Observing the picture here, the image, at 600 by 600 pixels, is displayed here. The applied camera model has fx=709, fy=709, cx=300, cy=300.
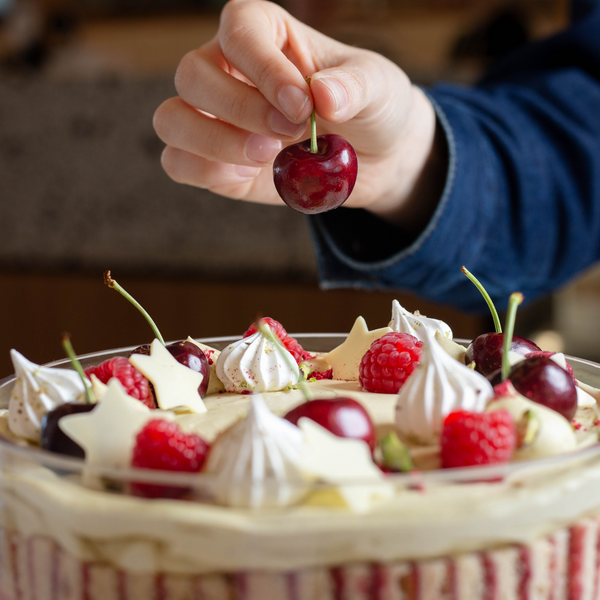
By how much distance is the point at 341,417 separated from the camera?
0.54 metres

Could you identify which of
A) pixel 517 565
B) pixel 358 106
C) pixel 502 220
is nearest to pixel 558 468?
pixel 517 565

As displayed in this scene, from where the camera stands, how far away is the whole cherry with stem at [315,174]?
2.29ft

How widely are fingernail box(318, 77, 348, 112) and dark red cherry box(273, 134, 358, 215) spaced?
0.04m

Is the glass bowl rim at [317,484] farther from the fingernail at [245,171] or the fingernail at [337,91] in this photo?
the fingernail at [245,171]

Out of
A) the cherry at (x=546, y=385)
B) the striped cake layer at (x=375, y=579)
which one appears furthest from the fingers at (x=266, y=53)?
the striped cake layer at (x=375, y=579)

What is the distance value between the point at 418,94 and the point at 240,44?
55 cm

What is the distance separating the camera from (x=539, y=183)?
1.55 meters

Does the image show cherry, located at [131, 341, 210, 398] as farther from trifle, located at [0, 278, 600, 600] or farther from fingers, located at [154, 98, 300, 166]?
fingers, located at [154, 98, 300, 166]

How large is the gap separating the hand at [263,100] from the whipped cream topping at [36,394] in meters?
0.34

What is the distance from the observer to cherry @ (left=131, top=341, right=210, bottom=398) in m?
0.75

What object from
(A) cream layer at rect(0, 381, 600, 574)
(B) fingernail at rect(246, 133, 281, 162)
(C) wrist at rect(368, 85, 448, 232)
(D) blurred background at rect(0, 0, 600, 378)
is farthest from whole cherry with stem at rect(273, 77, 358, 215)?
(D) blurred background at rect(0, 0, 600, 378)

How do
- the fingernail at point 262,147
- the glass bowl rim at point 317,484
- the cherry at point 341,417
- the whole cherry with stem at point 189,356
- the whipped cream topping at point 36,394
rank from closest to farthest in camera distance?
the glass bowl rim at point 317,484, the cherry at point 341,417, the whipped cream topping at point 36,394, the whole cherry with stem at point 189,356, the fingernail at point 262,147

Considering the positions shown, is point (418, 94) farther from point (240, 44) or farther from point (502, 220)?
point (240, 44)

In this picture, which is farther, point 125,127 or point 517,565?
point 125,127
